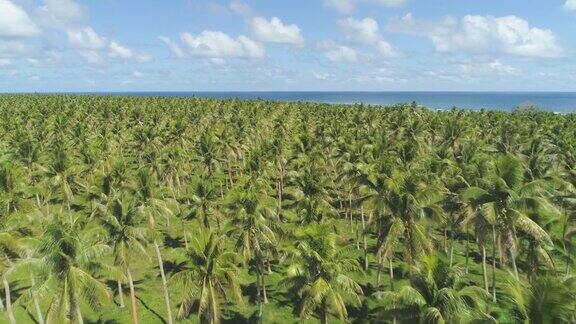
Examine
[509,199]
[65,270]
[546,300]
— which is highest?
[546,300]

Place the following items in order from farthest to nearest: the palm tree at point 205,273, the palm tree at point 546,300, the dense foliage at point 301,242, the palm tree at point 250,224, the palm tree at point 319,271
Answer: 1. the palm tree at point 250,224
2. the palm tree at point 205,273
3. the palm tree at point 319,271
4. the dense foliage at point 301,242
5. the palm tree at point 546,300

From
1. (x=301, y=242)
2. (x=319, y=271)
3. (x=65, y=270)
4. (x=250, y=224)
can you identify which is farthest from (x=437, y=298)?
(x=65, y=270)

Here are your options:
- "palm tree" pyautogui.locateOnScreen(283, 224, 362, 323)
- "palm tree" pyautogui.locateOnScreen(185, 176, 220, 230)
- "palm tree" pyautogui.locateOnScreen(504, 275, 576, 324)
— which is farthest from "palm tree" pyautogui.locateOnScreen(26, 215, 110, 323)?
"palm tree" pyautogui.locateOnScreen(504, 275, 576, 324)

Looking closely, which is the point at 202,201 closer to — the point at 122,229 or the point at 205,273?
the point at 122,229

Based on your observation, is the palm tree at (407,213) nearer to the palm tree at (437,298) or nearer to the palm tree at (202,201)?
the palm tree at (437,298)

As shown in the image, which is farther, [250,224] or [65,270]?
[250,224]

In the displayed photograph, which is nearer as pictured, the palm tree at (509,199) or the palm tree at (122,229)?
the palm tree at (509,199)

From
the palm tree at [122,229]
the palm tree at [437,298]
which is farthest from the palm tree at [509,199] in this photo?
the palm tree at [122,229]
